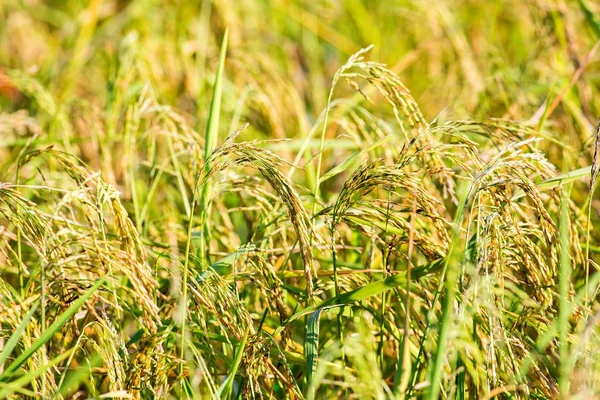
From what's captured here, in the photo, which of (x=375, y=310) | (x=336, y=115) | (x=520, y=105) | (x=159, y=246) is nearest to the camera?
(x=375, y=310)

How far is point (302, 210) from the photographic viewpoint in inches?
46.1

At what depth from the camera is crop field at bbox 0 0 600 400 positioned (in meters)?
1.17

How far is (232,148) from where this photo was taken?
119 centimetres

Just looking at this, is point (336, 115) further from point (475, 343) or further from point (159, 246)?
point (475, 343)

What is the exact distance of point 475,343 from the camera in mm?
1245

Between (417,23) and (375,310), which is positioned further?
(417,23)

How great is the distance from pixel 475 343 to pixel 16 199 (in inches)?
32.0

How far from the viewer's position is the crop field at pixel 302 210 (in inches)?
45.9

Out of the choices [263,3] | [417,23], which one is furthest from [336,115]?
[263,3]


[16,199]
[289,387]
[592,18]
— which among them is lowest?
[289,387]

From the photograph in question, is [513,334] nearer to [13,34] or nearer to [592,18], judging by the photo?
[592,18]

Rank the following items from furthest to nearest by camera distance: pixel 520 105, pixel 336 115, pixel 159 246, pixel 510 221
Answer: pixel 520 105, pixel 336 115, pixel 159 246, pixel 510 221

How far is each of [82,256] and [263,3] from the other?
8.12ft

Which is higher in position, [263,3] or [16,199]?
[263,3]
